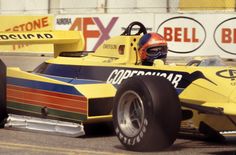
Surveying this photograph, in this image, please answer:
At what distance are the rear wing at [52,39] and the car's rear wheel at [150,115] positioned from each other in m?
2.75

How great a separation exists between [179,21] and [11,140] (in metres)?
11.4

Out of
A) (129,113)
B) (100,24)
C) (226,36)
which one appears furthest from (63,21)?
(129,113)

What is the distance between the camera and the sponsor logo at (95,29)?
20.6 metres

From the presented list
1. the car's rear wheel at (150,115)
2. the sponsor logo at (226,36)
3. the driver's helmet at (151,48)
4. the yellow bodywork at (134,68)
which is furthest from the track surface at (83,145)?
the sponsor logo at (226,36)

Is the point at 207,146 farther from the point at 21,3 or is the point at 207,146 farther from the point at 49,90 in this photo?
the point at 21,3

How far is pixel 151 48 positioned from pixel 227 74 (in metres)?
1.68

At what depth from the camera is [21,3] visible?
A: 2612 centimetres

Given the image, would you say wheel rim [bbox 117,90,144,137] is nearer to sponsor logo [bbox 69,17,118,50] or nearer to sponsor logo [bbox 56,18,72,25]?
sponsor logo [bbox 69,17,118,50]

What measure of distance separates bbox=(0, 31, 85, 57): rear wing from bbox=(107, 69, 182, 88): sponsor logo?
1765 mm

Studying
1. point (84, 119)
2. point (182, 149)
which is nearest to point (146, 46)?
point (84, 119)

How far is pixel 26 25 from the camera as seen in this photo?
22.6 meters

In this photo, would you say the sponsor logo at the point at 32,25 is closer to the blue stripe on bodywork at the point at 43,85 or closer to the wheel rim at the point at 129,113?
the blue stripe on bodywork at the point at 43,85

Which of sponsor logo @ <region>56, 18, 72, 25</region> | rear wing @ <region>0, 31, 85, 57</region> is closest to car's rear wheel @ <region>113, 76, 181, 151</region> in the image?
rear wing @ <region>0, 31, 85, 57</region>

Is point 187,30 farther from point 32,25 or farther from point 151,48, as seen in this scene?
point 151,48
